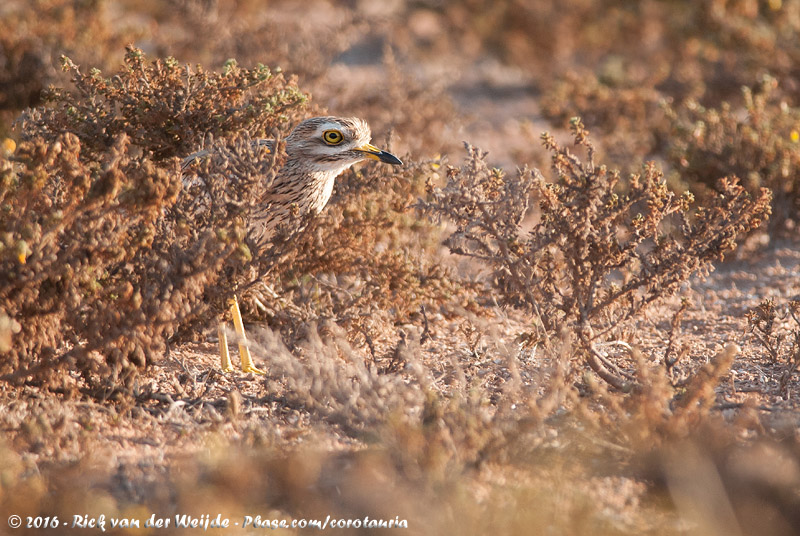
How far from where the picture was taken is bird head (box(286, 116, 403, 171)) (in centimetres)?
415

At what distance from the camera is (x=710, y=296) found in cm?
515

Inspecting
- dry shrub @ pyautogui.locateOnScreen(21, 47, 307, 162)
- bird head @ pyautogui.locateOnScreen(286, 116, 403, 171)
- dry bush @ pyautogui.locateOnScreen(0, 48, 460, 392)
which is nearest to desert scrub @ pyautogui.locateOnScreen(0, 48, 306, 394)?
dry bush @ pyautogui.locateOnScreen(0, 48, 460, 392)

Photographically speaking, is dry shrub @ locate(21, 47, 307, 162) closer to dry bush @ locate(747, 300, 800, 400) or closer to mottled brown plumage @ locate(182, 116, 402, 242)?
mottled brown plumage @ locate(182, 116, 402, 242)

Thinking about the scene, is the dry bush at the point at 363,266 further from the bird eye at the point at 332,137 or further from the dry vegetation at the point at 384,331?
the bird eye at the point at 332,137

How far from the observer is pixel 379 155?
415 centimetres

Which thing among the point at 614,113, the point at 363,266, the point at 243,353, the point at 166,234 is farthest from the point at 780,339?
the point at 614,113

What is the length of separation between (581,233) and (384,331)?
1.24 m

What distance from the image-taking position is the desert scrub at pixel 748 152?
5484mm

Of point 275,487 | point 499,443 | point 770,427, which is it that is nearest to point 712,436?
point 770,427

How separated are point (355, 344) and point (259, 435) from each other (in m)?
1.20

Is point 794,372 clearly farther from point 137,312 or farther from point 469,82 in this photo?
point 469,82

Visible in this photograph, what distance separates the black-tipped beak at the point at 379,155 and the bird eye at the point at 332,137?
11cm

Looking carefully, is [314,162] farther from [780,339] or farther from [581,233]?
[780,339]

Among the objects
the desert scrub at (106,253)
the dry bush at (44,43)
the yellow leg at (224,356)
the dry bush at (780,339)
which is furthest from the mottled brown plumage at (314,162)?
the dry bush at (44,43)
